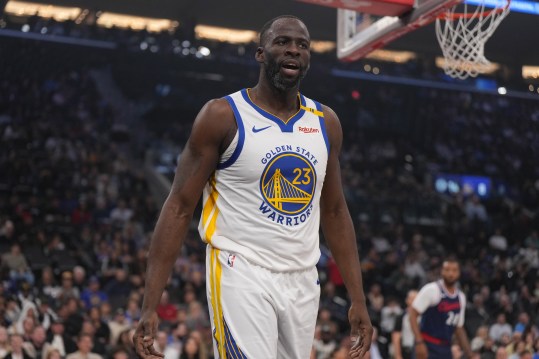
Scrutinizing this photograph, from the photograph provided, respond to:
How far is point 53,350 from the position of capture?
32.4ft

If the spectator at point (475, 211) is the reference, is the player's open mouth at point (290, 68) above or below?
above

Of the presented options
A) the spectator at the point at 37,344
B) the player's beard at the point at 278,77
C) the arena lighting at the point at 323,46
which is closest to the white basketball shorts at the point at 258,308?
the player's beard at the point at 278,77

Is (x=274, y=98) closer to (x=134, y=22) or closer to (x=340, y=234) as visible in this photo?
(x=340, y=234)

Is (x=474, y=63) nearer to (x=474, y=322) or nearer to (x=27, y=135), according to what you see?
(x=474, y=322)

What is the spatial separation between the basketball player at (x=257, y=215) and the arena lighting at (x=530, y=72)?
2309 centimetres

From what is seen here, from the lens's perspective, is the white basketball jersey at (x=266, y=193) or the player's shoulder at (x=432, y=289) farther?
the player's shoulder at (x=432, y=289)

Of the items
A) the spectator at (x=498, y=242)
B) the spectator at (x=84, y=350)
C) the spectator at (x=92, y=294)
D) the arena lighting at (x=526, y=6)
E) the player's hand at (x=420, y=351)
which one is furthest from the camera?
the spectator at (x=498, y=242)

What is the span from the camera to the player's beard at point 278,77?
3.80m

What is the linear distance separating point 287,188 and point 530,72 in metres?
23.8

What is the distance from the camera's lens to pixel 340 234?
4.11 metres

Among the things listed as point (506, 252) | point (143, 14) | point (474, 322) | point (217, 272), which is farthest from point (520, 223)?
point (217, 272)

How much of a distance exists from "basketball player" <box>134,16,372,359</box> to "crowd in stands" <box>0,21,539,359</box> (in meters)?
6.68

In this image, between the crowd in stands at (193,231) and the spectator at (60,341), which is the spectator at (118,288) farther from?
the spectator at (60,341)

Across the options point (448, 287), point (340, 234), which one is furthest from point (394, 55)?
point (340, 234)
